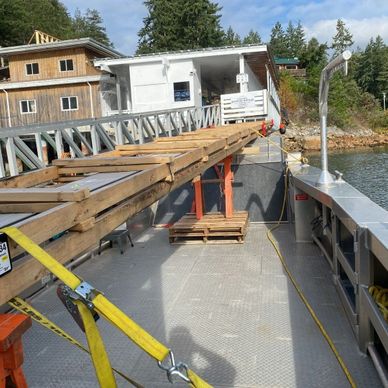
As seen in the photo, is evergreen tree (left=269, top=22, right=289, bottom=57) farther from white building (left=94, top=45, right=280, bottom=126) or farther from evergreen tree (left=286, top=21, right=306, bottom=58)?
white building (left=94, top=45, right=280, bottom=126)

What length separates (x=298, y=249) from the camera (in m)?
8.88

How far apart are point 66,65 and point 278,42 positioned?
335 feet

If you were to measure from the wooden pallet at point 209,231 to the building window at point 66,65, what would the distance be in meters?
21.9

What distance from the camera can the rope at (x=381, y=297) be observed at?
4.03 m

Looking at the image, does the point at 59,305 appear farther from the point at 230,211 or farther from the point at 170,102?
the point at 170,102

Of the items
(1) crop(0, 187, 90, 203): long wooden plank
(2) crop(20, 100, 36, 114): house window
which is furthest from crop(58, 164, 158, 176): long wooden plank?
(2) crop(20, 100, 36, 114): house window

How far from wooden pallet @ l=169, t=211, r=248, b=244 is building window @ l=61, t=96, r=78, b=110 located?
19025 mm

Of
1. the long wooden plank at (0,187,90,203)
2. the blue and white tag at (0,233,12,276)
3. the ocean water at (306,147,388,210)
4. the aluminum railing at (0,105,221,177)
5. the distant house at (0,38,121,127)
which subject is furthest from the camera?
the distant house at (0,38,121,127)

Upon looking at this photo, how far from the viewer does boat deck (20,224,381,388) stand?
4582 mm

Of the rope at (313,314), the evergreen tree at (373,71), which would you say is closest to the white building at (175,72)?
the rope at (313,314)

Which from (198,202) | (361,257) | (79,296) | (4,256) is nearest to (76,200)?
(4,256)

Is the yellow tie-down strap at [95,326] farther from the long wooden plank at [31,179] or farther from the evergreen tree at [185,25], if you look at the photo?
the evergreen tree at [185,25]

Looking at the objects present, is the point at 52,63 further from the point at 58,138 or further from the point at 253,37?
the point at 253,37

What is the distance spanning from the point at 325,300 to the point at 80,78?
23.3 meters
